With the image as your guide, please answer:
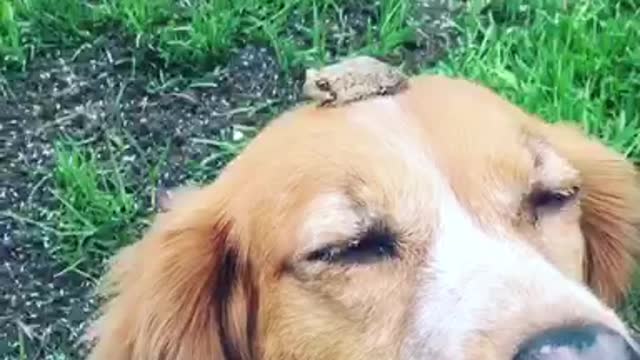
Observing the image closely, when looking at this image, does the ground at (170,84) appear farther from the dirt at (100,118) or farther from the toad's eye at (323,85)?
the toad's eye at (323,85)

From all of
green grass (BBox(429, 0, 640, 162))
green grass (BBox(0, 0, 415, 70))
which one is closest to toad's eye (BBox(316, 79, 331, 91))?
green grass (BBox(429, 0, 640, 162))

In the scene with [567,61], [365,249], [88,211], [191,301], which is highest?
[365,249]

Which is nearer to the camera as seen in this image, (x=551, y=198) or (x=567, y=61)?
(x=551, y=198)

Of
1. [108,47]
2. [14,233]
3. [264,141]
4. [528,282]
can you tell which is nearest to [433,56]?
[108,47]

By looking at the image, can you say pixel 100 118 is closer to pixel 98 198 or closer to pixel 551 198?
pixel 98 198

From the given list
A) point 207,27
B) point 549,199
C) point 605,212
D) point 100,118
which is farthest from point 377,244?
point 207,27

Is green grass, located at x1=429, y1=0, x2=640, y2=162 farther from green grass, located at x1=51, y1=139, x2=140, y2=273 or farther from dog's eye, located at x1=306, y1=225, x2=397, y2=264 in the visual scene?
dog's eye, located at x1=306, y1=225, x2=397, y2=264

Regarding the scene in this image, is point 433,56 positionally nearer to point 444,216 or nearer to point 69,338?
point 69,338
